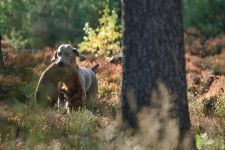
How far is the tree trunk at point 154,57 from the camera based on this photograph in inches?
321

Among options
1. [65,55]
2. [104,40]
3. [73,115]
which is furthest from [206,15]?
[73,115]

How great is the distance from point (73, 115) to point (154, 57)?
2.07 metres

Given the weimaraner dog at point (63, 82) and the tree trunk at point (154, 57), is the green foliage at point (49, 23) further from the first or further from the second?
the tree trunk at point (154, 57)

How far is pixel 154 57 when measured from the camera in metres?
8.24

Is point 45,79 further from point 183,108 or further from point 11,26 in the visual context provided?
point 11,26

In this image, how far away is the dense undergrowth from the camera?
809 centimetres

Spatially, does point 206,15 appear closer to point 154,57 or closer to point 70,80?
point 70,80

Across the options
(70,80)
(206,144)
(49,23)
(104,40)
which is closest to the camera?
(206,144)

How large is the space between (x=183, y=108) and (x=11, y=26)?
99.7 feet

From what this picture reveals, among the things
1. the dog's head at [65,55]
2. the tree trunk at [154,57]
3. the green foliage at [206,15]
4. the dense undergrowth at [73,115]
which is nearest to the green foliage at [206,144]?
the dense undergrowth at [73,115]

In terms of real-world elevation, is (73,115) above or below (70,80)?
below

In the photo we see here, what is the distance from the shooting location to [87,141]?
7996 mm

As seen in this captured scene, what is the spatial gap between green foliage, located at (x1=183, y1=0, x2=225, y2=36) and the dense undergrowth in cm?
1365

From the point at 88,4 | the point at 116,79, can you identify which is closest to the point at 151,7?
the point at 116,79
